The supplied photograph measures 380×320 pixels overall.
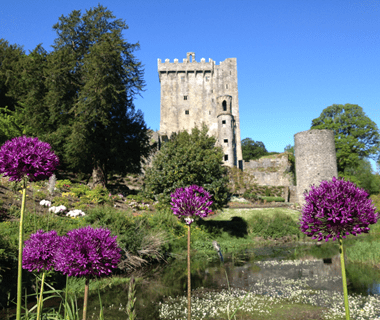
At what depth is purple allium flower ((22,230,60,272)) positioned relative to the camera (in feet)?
9.28

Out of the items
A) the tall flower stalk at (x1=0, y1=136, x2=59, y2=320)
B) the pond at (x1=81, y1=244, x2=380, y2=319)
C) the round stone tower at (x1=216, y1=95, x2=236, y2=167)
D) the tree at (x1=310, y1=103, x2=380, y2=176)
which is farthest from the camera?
the round stone tower at (x1=216, y1=95, x2=236, y2=167)

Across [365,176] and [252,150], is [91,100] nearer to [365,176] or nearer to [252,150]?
[365,176]

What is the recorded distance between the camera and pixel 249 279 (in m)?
8.83

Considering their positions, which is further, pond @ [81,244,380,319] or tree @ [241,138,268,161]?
tree @ [241,138,268,161]

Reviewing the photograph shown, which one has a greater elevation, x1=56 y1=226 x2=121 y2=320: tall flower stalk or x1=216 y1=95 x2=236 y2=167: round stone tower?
x1=216 y1=95 x2=236 y2=167: round stone tower

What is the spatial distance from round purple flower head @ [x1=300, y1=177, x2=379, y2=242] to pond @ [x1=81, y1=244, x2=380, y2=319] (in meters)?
3.37

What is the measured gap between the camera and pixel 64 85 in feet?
64.6

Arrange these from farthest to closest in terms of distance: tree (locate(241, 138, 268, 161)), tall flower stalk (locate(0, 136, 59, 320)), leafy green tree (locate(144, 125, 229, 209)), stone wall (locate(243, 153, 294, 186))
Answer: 1. tree (locate(241, 138, 268, 161))
2. stone wall (locate(243, 153, 294, 186))
3. leafy green tree (locate(144, 125, 229, 209))
4. tall flower stalk (locate(0, 136, 59, 320))

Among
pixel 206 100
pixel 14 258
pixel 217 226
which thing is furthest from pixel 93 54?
pixel 206 100

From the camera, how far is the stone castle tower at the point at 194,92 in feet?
158

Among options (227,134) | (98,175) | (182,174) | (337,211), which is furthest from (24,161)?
(227,134)

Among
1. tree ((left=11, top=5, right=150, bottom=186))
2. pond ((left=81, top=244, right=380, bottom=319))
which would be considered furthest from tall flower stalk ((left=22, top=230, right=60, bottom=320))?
tree ((left=11, top=5, right=150, bottom=186))

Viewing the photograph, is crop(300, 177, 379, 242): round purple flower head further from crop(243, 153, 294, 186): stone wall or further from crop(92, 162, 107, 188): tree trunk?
crop(243, 153, 294, 186): stone wall

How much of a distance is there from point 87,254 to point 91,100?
57.4 ft
